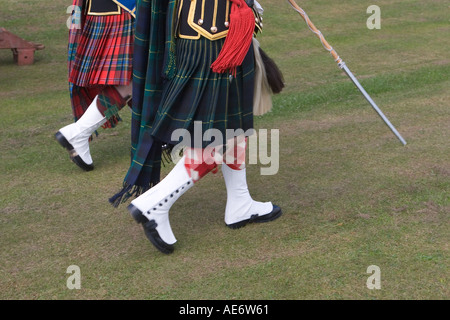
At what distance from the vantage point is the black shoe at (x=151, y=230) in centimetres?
320

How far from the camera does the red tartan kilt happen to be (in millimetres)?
4266

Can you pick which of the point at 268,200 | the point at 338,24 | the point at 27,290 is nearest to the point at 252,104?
the point at 268,200

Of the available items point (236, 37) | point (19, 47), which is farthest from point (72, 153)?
point (19, 47)

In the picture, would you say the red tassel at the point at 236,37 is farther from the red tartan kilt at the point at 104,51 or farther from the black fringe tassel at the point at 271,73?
the red tartan kilt at the point at 104,51

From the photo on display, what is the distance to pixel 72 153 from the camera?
14.7 ft

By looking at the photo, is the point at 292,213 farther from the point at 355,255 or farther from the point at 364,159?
the point at 364,159

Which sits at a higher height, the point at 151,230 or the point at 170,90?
the point at 170,90

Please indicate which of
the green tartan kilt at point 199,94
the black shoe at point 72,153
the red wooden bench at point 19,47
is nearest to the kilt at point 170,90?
the green tartan kilt at point 199,94

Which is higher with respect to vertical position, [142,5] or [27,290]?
[142,5]

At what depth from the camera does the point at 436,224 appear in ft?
11.3

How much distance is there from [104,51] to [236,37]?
155 cm

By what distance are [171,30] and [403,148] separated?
219cm

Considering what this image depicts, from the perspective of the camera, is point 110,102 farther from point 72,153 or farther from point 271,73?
point 271,73

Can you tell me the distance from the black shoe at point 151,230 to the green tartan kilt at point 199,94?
1.26ft
